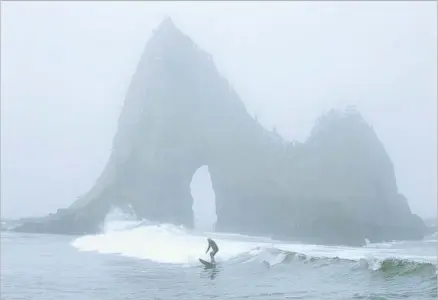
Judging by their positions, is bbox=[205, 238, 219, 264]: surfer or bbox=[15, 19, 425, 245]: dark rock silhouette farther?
bbox=[15, 19, 425, 245]: dark rock silhouette

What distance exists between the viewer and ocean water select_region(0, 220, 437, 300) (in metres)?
5.38

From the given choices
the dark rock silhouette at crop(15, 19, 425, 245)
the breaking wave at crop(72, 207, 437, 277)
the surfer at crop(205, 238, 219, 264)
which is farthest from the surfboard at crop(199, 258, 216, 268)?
the dark rock silhouette at crop(15, 19, 425, 245)

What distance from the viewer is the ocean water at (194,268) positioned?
212 inches

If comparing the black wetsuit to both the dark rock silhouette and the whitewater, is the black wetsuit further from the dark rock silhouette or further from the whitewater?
the dark rock silhouette

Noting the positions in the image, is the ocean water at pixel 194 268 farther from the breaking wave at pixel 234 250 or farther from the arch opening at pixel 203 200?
the arch opening at pixel 203 200

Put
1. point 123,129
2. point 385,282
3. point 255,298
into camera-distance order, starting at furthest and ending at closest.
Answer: point 123,129
point 385,282
point 255,298

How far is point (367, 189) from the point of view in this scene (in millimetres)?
7551

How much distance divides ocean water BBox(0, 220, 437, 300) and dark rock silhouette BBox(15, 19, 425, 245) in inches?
10.2

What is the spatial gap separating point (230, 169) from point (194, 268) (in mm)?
1807

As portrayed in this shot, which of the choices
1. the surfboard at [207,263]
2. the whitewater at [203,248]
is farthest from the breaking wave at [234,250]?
the surfboard at [207,263]

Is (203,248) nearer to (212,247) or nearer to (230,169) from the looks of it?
(212,247)

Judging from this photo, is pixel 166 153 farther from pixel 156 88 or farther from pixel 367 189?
pixel 367 189

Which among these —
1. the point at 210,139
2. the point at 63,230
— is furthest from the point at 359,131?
the point at 63,230

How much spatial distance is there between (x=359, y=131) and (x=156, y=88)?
3630 mm
